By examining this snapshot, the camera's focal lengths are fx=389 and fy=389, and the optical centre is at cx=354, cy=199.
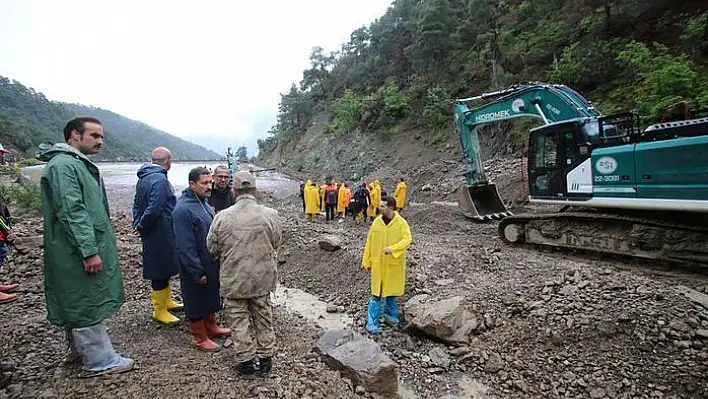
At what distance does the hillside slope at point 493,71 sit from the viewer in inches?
484

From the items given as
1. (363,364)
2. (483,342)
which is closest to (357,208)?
(483,342)

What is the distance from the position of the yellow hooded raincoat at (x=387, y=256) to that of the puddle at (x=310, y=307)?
1015 millimetres

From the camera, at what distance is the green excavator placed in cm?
575

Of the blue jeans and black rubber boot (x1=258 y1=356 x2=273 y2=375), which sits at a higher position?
black rubber boot (x1=258 y1=356 x2=273 y2=375)

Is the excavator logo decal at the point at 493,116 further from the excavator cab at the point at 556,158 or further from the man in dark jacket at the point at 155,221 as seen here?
the man in dark jacket at the point at 155,221

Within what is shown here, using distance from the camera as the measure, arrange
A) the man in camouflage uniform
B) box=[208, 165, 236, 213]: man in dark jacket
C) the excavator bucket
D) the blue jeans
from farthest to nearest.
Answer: the excavator bucket → box=[208, 165, 236, 213]: man in dark jacket → the blue jeans → the man in camouflage uniform

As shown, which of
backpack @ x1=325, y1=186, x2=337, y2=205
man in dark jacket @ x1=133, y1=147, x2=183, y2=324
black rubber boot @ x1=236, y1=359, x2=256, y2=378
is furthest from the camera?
backpack @ x1=325, y1=186, x2=337, y2=205

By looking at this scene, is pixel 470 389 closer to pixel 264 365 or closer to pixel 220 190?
pixel 264 365

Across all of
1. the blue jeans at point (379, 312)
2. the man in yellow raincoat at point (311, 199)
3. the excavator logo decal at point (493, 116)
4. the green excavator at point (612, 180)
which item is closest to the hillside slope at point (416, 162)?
the excavator logo decal at point (493, 116)

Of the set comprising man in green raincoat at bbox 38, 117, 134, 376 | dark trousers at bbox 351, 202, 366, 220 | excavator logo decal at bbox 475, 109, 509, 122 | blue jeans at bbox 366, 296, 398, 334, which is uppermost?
excavator logo decal at bbox 475, 109, 509, 122

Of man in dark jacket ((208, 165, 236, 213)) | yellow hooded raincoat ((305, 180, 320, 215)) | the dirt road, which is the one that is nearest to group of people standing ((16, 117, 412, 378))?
the dirt road

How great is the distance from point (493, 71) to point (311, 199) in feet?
38.5

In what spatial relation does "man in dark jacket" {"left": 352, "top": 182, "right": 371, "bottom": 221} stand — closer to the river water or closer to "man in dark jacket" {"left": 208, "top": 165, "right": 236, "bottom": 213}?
the river water

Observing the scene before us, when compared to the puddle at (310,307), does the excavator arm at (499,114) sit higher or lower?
higher
